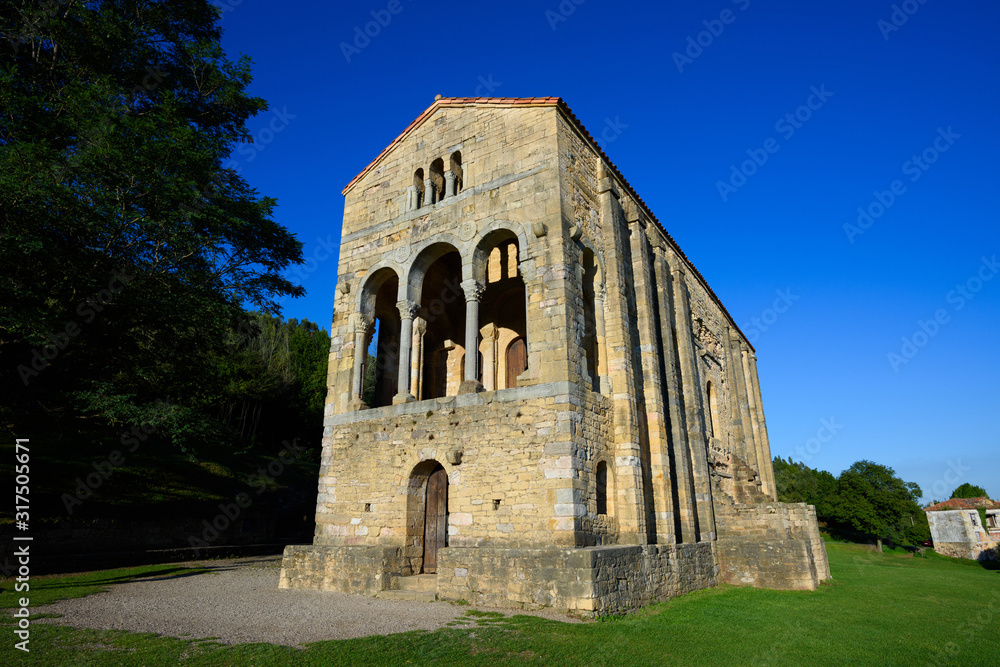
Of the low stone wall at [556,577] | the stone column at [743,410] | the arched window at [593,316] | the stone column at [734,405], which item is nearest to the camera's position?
the low stone wall at [556,577]

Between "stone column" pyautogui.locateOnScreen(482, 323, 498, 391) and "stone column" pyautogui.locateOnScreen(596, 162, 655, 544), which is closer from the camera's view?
"stone column" pyautogui.locateOnScreen(596, 162, 655, 544)

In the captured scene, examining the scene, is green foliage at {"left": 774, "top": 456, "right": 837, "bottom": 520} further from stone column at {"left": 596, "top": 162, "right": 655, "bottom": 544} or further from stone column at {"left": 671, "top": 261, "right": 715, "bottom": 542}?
stone column at {"left": 596, "top": 162, "right": 655, "bottom": 544}

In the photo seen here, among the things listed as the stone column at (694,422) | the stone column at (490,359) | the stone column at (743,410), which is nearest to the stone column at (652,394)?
the stone column at (694,422)

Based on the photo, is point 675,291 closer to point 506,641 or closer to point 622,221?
point 622,221

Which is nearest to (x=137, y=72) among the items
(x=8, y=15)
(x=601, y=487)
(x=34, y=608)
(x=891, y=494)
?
(x=8, y=15)

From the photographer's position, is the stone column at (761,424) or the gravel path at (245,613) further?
the stone column at (761,424)

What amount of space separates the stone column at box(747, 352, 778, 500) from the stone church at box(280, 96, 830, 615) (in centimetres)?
718

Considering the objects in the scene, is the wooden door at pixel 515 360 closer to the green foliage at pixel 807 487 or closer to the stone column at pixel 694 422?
the stone column at pixel 694 422

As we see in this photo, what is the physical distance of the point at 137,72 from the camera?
50.9ft

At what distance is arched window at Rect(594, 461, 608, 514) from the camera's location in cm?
1173

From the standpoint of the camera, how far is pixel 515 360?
52.8ft

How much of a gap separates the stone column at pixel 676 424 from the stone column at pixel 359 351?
8.12m

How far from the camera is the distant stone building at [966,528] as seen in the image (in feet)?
133

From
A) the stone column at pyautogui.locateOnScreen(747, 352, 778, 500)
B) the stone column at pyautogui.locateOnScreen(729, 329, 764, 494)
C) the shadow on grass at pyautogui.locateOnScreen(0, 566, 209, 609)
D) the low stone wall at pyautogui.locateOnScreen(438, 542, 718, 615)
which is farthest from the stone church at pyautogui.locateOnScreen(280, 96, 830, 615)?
the stone column at pyautogui.locateOnScreen(747, 352, 778, 500)
